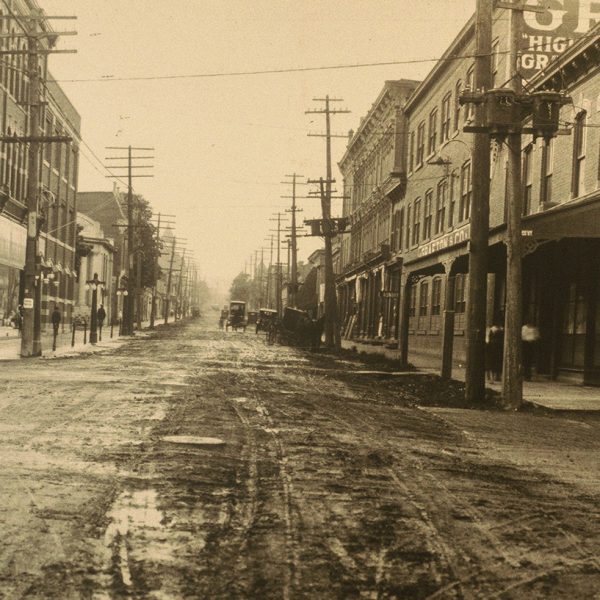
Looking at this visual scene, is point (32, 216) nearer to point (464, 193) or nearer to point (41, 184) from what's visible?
point (464, 193)

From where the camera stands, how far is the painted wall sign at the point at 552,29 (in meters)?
24.3

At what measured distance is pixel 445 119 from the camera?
33.3m

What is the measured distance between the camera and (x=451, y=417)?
42.2ft

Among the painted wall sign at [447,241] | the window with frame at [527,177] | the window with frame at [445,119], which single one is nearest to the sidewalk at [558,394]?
the painted wall sign at [447,241]

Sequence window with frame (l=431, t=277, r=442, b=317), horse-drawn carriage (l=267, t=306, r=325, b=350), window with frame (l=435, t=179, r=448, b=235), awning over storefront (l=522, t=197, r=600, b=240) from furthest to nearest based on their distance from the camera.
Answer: horse-drawn carriage (l=267, t=306, r=325, b=350), window with frame (l=431, t=277, r=442, b=317), window with frame (l=435, t=179, r=448, b=235), awning over storefront (l=522, t=197, r=600, b=240)

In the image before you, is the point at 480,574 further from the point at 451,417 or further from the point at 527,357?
the point at 527,357

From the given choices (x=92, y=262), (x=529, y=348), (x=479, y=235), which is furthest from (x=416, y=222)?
(x=92, y=262)

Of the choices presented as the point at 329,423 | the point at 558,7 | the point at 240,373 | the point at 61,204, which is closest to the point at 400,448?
the point at 329,423

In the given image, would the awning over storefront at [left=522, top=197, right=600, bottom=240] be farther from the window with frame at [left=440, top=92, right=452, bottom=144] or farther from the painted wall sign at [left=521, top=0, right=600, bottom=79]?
the window with frame at [left=440, top=92, right=452, bottom=144]

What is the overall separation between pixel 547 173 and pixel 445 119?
12.4m

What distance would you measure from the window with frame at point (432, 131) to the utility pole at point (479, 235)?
2002 centimetres

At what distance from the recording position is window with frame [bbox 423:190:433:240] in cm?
3509

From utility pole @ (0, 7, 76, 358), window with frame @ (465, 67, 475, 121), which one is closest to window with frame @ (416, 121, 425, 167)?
window with frame @ (465, 67, 475, 121)

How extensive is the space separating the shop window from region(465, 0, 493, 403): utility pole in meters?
22.1
